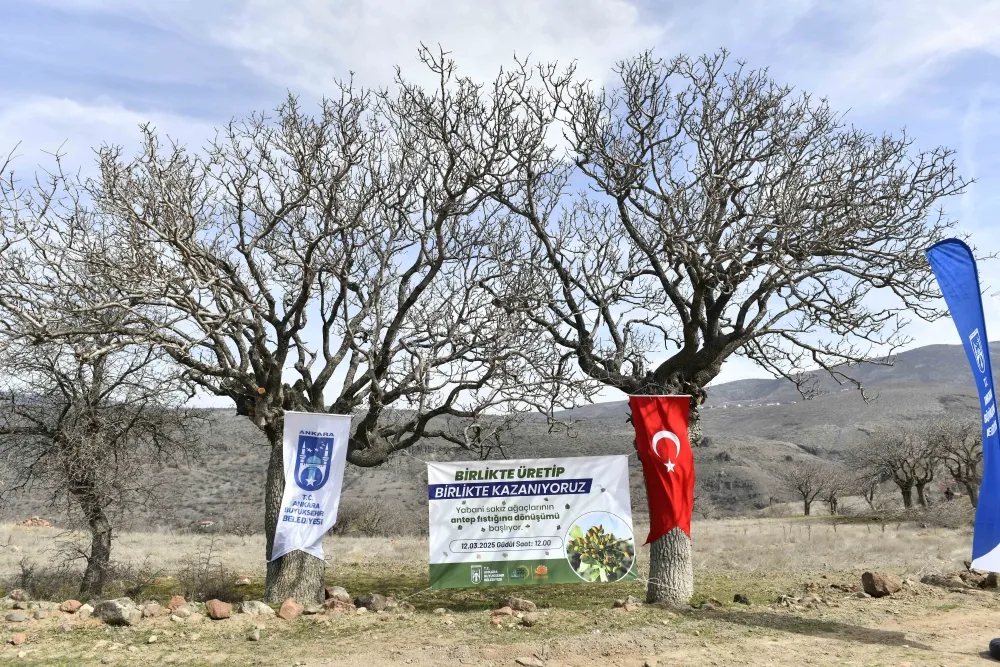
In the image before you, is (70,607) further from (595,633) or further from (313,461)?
(595,633)

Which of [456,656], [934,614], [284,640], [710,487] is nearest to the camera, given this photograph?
[456,656]

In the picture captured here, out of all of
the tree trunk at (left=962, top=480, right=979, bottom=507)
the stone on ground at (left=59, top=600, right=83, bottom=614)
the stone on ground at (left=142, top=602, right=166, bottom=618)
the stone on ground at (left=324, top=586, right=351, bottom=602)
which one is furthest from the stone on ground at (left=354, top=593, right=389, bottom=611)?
the tree trunk at (left=962, top=480, right=979, bottom=507)

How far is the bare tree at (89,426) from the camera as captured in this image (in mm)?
14141

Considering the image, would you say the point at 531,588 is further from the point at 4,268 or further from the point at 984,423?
the point at 4,268

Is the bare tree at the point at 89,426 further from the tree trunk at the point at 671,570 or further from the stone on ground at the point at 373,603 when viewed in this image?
the tree trunk at the point at 671,570

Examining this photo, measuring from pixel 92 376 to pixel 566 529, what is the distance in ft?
34.0

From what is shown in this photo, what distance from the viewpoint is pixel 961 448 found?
3366cm

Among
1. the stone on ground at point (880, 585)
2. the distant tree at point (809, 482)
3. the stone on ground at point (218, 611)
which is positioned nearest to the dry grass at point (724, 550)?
the stone on ground at point (880, 585)

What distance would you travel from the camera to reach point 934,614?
420 inches

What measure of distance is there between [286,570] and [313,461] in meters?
1.78

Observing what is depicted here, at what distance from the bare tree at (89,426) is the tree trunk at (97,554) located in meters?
0.02

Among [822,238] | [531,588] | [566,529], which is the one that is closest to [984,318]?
[822,238]

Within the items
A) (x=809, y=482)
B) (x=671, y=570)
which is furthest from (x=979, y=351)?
(x=809, y=482)

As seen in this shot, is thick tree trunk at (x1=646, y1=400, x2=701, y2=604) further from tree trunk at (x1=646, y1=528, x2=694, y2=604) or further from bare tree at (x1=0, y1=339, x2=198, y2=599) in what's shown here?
bare tree at (x1=0, y1=339, x2=198, y2=599)
